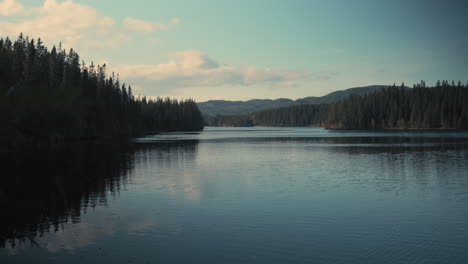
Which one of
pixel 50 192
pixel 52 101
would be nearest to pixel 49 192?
pixel 50 192

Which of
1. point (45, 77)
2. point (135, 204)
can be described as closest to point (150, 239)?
point (135, 204)

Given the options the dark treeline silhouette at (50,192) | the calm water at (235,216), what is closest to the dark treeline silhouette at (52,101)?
the dark treeline silhouette at (50,192)

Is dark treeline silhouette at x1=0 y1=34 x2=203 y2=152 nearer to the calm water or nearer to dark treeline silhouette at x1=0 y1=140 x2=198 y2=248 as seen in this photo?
dark treeline silhouette at x1=0 y1=140 x2=198 y2=248

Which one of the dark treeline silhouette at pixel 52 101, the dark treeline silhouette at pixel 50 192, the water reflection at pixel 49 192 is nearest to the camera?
the dark treeline silhouette at pixel 50 192

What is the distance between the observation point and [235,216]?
2020cm

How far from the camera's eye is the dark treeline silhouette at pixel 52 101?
61.8 m

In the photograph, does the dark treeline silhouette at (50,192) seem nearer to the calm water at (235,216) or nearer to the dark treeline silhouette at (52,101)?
the calm water at (235,216)

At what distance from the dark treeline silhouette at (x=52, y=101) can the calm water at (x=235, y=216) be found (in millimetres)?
21507

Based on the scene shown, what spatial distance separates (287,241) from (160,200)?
435 inches

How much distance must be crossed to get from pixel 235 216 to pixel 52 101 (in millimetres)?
71639

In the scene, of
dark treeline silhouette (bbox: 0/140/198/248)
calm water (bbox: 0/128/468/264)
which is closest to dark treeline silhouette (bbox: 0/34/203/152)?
dark treeline silhouette (bbox: 0/140/198/248)

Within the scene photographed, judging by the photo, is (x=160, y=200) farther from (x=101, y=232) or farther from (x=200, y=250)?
(x=200, y=250)

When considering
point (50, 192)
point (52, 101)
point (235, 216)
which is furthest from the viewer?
point (52, 101)

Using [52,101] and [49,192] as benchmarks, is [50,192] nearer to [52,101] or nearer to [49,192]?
[49,192]
